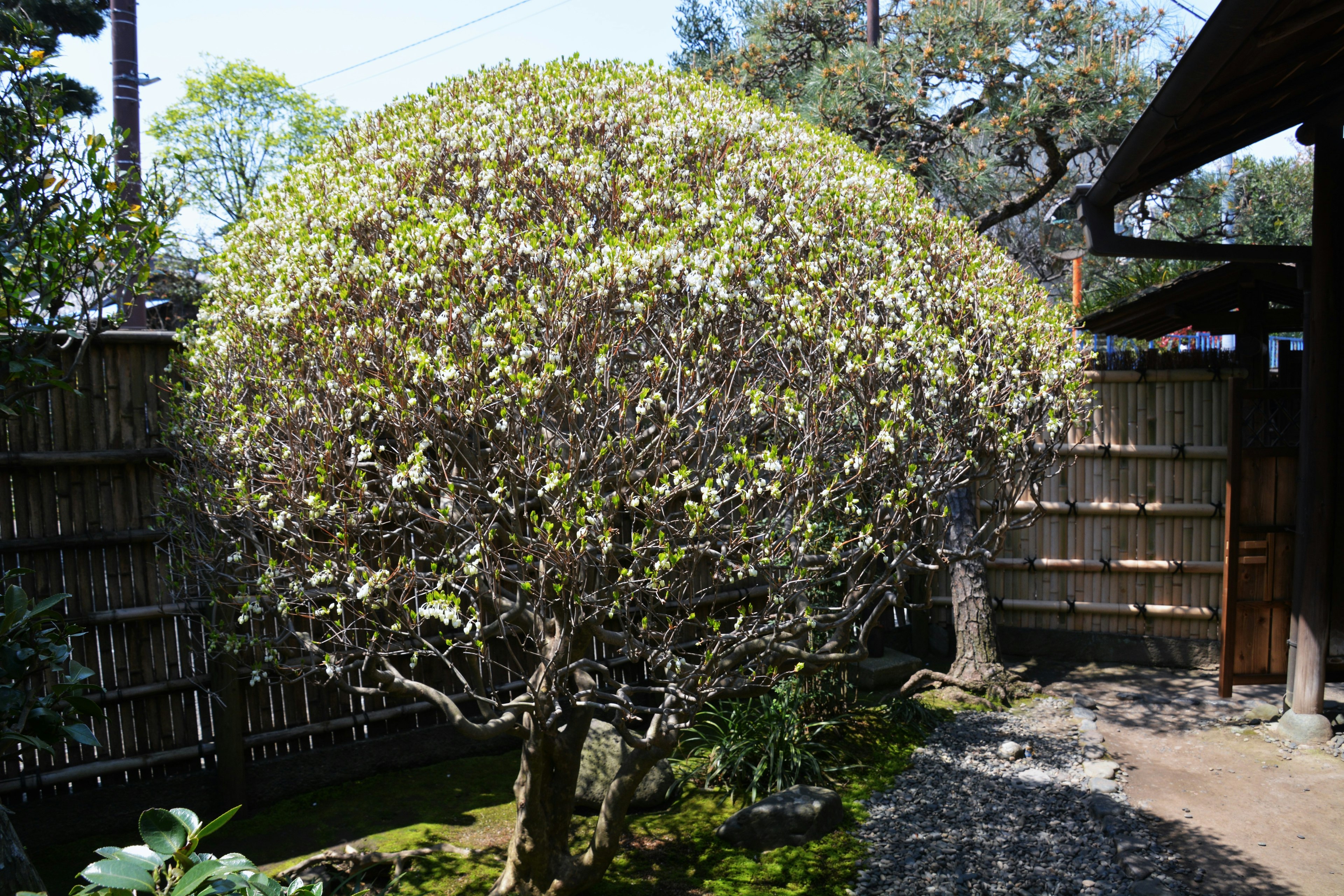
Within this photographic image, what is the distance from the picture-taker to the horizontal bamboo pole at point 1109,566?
8.28 meters

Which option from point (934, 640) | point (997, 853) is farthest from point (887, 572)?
point (934, 640)

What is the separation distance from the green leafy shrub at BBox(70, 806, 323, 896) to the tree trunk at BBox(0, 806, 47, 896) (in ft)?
5.28

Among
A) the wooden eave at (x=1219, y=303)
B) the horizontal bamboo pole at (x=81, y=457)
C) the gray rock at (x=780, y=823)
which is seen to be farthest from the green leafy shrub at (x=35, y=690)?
the wooden eave at (x=1219, y=303)

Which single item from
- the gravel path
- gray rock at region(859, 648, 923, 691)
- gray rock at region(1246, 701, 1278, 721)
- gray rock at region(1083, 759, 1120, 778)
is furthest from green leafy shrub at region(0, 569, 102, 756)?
gray rock at region(1246, 701, 1278, 721)

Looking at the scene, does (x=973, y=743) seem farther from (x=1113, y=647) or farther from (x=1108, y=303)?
(x=1108, y=303)

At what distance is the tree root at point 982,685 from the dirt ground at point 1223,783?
1.18 ft

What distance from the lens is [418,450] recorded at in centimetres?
327

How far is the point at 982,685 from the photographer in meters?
7.73

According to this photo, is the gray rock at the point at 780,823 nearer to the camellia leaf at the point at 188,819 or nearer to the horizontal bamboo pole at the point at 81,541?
the horizontal bamboo pole at the point at 81,541

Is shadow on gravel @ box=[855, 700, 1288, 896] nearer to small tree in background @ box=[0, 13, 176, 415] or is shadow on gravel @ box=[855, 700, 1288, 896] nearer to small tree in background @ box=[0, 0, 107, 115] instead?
small tree in background @ box=[0, 13, 176, 415]

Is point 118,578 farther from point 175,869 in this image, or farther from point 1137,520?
point 1137,520

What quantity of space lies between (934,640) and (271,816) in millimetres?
6121

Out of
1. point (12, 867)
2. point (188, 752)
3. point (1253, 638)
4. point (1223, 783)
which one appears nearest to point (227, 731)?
point (188, 752)

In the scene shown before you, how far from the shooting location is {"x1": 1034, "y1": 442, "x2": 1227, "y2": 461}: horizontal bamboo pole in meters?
8.16
